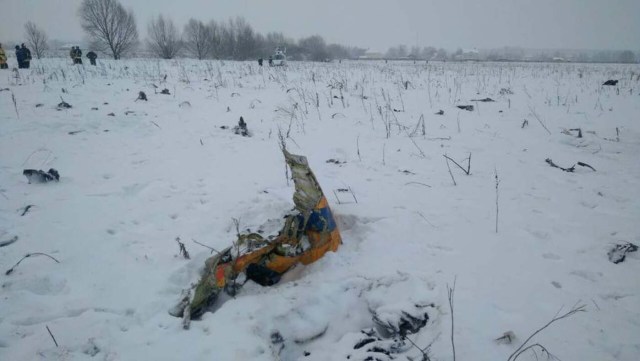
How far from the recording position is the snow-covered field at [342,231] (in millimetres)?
1912

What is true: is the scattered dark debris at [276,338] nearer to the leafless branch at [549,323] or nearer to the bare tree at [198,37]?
the leafless branch at [549,323]

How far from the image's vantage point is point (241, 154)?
4902mm

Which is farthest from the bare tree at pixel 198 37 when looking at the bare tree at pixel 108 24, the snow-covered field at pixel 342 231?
the snow-covered field at pixel 342 231

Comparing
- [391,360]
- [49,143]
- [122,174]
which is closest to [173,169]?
[122,174]

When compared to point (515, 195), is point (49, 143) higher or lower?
higher

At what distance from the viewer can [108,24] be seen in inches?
1158

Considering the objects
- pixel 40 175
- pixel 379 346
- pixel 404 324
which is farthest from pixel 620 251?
pixel 40 175

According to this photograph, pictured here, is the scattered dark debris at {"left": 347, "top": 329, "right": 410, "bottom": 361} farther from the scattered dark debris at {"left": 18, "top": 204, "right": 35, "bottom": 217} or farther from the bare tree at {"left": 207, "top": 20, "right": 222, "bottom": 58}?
the bare tree at {"left": 207, "top": 20, "right": 222, "bottom": 58}

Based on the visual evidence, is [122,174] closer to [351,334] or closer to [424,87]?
[351,334]

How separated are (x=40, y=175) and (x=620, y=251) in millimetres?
5480

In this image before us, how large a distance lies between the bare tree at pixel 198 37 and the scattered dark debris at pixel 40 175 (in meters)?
39.7

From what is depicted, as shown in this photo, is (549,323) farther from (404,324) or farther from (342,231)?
(342,231)

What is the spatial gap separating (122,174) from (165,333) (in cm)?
281

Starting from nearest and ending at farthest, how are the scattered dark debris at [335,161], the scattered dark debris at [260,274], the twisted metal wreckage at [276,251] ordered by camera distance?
the twisted metal wreckage at [276,251], the scattered dark debris at [260,274], the scattered dark debris at [335,161]
